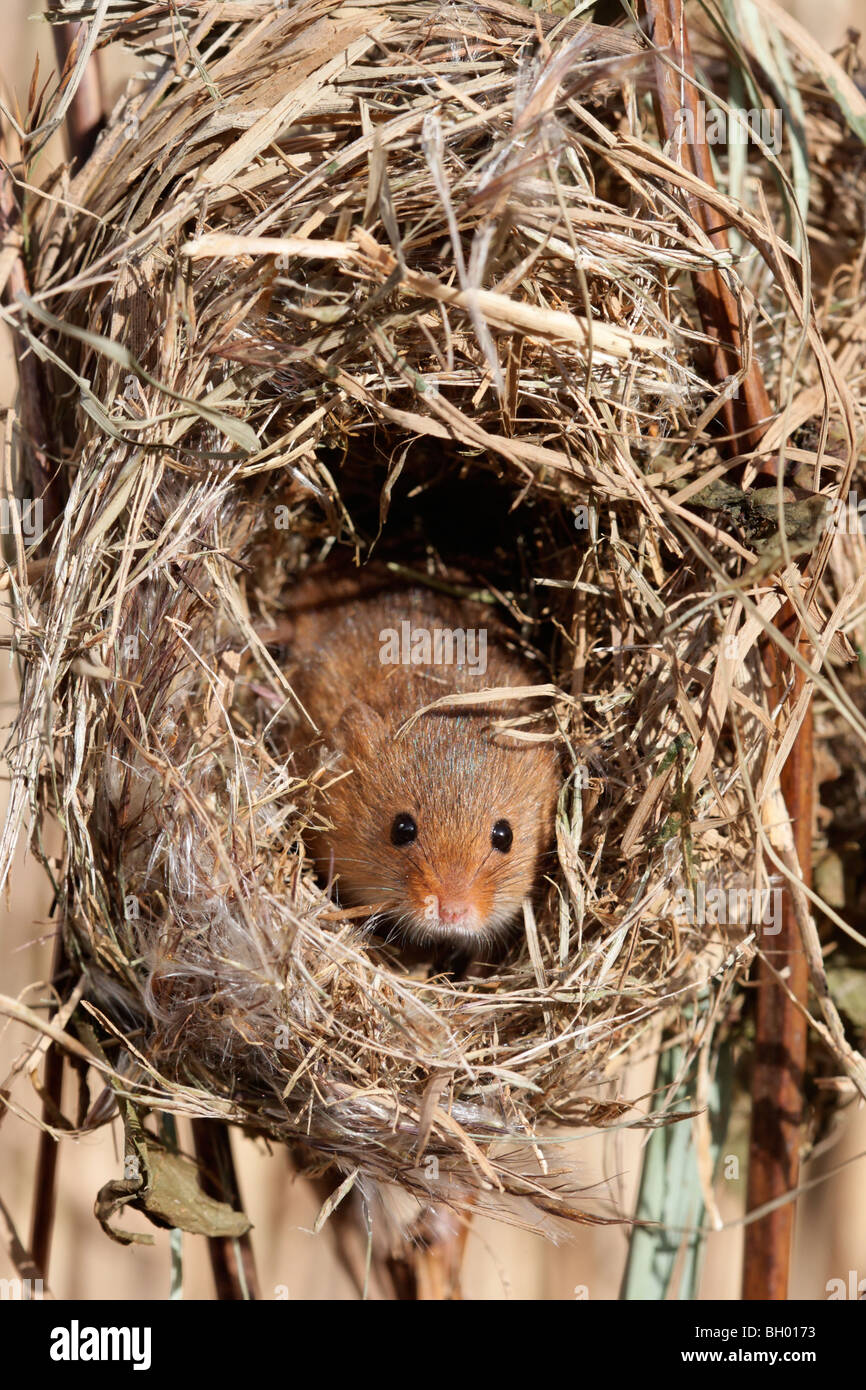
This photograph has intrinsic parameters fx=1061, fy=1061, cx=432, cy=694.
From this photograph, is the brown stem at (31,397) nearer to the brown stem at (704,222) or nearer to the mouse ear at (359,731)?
the mouse ear at (359,731)

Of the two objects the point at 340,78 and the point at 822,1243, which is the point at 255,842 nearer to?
the point at 340,78

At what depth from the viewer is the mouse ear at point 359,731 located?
7.67ft

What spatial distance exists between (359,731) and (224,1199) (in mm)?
1016

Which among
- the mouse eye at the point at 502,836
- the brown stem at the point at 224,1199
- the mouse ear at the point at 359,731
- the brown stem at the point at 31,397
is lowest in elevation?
the brown stem at the point at 224,1199

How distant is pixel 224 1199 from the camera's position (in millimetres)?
2205

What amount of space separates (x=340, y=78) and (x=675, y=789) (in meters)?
1.39

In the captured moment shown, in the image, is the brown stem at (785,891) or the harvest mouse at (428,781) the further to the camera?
the harvest mouse at (428,781)

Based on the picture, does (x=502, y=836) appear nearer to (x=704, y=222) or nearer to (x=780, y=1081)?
(x=780, y=1081)

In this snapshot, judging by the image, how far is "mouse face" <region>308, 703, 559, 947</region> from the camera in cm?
221

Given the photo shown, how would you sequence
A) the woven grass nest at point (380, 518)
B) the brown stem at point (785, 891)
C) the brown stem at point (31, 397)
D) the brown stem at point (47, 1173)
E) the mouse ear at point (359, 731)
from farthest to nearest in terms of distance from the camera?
the mouse ear at point (359, 731) < the brown stem at point (47, 1173) < the brown stem at point (31, 397) < the brown stem at point (785, 891) < the woven grass nest at point (380, 518)

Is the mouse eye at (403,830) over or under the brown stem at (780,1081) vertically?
over

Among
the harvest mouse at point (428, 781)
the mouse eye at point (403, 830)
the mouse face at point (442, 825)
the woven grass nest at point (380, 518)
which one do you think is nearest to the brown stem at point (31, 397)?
the woven grass nest at point (380, 518)

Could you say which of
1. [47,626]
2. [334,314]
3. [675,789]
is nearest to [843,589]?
[675,789]

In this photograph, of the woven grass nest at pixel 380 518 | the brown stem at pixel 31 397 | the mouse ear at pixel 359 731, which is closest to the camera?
the woven grass nest at pixel 380 518
